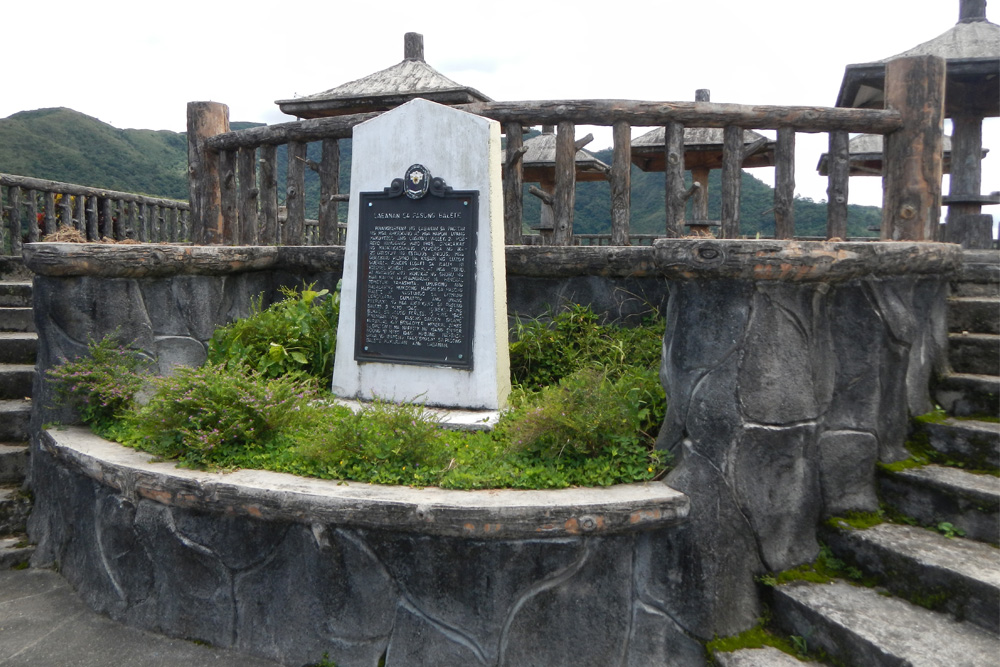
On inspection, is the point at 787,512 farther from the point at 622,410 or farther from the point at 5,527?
the point at 5,527

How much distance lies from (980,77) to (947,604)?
828cm

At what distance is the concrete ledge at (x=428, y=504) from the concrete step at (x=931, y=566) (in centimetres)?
83

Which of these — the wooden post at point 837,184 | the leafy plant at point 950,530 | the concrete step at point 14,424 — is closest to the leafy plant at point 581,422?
the leafy plant at point 950,530

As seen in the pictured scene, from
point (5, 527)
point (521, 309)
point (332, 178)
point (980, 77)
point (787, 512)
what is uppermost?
point (980, 77)

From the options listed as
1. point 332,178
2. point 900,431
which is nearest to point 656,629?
point 900,431

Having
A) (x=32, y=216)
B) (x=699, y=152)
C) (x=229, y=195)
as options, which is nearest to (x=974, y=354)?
(x=229, y=195)

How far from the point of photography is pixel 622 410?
354 centimetres

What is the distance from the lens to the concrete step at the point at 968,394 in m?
3.89

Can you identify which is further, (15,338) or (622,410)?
(15,338)

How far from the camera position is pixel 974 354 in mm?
4184

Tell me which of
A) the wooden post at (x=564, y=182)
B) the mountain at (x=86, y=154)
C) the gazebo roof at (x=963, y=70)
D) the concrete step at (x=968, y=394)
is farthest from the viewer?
the mountain at (x=86, y=154)

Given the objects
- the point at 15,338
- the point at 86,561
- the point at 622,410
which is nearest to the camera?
the point at 622,410

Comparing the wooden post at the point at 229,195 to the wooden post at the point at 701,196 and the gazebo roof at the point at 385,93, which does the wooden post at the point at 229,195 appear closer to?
the gazebo roof at the point at 385,93

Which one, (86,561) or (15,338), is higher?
(15,338)
